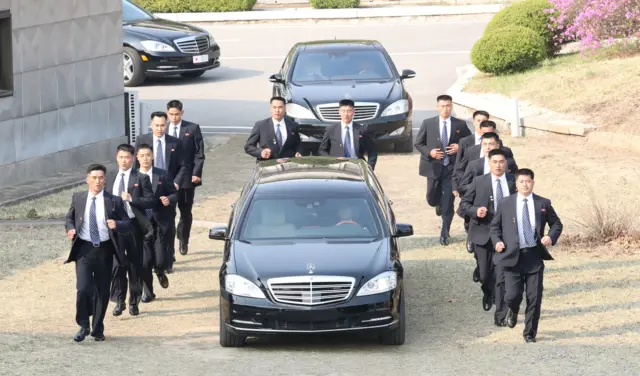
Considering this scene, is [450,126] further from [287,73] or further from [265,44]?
[265,44]

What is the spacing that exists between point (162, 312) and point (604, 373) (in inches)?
192

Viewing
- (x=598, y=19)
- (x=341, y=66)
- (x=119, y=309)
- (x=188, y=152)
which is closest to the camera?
(x=119, y=309)

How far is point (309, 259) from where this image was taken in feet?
40.8

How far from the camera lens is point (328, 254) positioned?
41.1 feet

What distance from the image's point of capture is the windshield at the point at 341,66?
76.7 feet

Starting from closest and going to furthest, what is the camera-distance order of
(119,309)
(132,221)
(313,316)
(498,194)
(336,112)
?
1. (313,316)
2. (498,194)
3. (119,309)
4. (132,221)
5. (336,112)

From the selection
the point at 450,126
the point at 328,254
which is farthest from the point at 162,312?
the point at 450,126

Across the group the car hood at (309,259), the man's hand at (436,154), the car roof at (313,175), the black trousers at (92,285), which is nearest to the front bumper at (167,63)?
the man's hand at (436,154)

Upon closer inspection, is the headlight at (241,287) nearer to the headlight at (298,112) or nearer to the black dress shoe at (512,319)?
the black dress shoe at (512,319)

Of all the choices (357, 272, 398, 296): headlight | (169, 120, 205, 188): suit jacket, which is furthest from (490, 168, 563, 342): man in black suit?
(169, 120, 205, 188): suit jacket

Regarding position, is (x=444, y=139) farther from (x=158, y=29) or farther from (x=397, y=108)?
(x=158, y=29)

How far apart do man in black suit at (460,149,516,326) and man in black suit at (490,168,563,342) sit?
2.49 ft

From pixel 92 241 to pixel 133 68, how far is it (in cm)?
1747

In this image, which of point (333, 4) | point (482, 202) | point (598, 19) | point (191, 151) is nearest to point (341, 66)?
point (598, 19)
